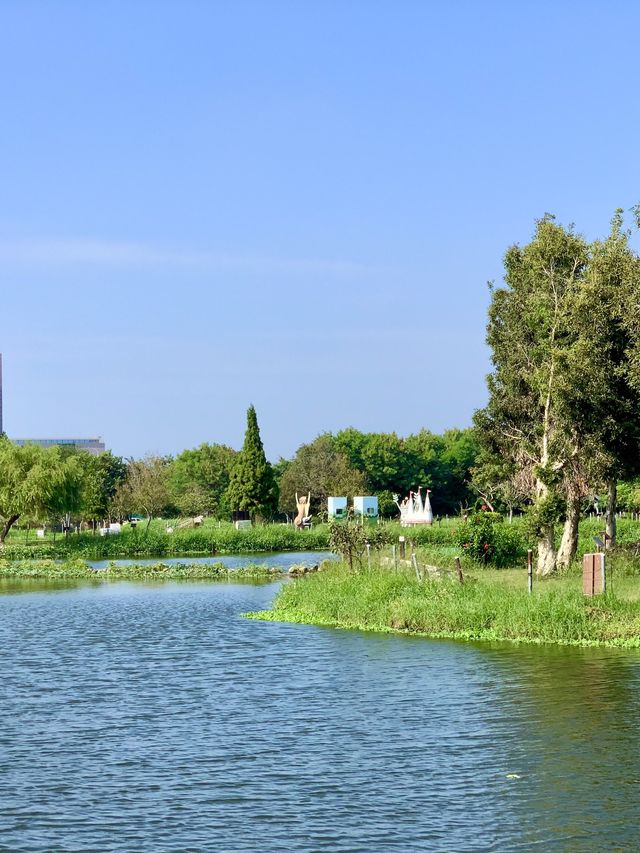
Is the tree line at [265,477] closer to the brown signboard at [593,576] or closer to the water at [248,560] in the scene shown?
the water at [248,560]

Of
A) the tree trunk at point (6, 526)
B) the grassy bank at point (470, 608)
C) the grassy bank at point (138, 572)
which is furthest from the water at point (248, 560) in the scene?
the grassy bank at point (470, 608)

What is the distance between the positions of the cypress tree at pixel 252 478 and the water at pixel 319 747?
227 ft

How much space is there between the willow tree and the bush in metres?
A: 2.15

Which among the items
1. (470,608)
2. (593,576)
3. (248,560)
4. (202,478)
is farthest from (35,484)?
(202,478)

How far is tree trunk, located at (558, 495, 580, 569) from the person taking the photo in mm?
45500

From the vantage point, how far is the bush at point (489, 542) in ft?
162

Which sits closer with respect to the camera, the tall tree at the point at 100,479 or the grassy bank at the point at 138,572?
the grassy bank at the point at 138,572

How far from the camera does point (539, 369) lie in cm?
4584

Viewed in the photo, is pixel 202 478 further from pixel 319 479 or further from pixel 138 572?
pixel 138 572

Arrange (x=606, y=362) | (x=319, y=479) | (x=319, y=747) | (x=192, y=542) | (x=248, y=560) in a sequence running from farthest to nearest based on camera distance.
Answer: (x=319, y=479), (x=192, y=542), (x=248, y=560), (x=606, y=362), (x=319, y=747)

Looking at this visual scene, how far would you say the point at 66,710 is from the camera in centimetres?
2448

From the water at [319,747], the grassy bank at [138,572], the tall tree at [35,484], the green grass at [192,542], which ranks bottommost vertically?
the water at [319,747]

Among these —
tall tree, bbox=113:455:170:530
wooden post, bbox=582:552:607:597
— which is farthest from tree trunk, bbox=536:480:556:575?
tall tree, bbox=113:455:170:530

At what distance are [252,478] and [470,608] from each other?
7180 centimetres
